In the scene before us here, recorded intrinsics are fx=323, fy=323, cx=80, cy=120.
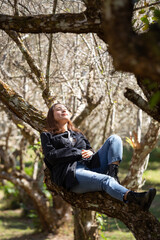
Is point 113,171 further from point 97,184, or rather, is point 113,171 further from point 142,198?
point 142,198

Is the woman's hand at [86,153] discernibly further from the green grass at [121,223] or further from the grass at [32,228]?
the grass at [32,228]

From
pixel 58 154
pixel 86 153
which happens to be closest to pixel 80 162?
pixel 86 153

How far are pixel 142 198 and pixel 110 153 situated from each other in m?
0.70

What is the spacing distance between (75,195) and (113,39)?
2009 mm

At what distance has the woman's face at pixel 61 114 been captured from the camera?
12.8ft

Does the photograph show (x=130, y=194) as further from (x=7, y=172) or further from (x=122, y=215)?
(x=7, y=172)

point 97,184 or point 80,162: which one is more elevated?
point 80,162

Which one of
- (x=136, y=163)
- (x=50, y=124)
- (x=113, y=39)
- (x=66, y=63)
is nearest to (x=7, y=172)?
(x=66, y=63)

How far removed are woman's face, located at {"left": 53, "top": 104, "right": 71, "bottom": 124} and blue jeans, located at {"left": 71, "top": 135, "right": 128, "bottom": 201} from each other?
650 mm

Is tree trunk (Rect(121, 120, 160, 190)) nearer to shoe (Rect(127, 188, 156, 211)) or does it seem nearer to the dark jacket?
the dark jacket

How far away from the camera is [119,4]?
1680mm

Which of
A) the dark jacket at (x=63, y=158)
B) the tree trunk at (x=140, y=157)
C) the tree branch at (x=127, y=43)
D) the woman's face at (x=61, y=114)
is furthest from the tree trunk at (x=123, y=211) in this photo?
the tree trunk at (x=140, y=157)

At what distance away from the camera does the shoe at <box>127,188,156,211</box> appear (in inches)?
111

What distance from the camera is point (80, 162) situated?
3547mm
